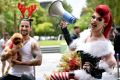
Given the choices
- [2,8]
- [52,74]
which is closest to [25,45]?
[52,74]

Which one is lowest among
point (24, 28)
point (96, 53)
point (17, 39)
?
point (96, 53)

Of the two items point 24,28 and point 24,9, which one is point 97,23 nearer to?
point 24,28

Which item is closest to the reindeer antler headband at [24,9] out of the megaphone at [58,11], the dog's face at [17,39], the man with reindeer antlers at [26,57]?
the man with reindeer antlers at [26,57]

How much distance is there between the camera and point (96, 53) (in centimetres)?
463

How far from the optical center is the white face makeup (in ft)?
15.2

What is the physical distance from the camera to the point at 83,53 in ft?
15.3

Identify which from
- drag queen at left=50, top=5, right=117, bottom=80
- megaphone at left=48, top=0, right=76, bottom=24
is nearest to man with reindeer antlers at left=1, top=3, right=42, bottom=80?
megaphone at left=48, top=0, right=76, bottom=24

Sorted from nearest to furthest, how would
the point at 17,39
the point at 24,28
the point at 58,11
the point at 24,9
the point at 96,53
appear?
the point at 96,53, the point at 58,11, the point at 17,39, the point at 24,28, the point at 24,9

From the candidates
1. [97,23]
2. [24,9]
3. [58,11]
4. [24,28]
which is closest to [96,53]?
[97,23]

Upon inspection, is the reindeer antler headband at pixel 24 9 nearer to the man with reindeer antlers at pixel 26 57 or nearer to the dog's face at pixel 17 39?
the man with reindeer antlers at pixel 26 57

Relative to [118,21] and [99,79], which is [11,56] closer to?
[99,79]

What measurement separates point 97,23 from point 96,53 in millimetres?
300

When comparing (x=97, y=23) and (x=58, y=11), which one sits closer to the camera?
(x=97, y=23)

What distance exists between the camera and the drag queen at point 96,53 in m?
4.57
